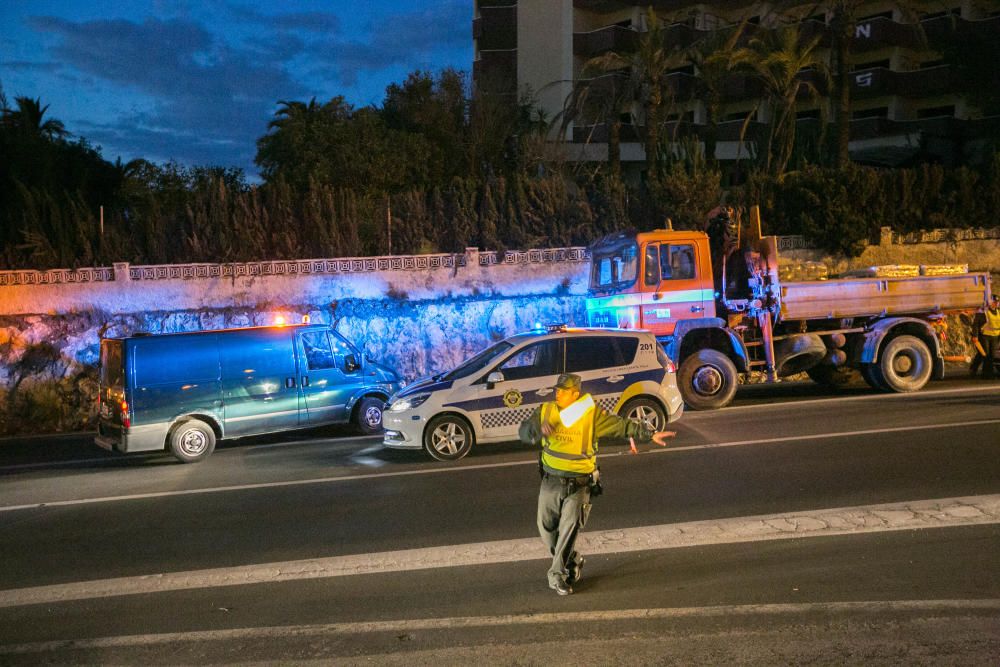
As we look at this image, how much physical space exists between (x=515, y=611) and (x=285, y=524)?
314cm

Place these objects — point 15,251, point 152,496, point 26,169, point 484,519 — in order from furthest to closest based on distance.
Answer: point 26,169 → point 15,251 → point 152,496 → point 484,519

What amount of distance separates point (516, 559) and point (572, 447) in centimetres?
138

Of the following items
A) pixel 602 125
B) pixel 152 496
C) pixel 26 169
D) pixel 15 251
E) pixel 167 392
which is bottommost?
pixel 152 496

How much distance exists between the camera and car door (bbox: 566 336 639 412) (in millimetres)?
10242

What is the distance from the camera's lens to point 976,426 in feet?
33.7

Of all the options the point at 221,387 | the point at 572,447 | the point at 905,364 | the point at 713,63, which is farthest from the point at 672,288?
the point at 713,63

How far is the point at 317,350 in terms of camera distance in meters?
12.2

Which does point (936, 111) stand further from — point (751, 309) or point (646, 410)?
point (646, 410)

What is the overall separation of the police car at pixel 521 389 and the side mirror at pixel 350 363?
7.80 ft

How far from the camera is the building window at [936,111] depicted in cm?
3588

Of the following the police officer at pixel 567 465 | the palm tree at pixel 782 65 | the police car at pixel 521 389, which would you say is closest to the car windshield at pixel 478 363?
the police car at pixel 521 389

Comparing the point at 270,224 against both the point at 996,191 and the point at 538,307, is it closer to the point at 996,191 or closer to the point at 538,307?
the point at 538,307

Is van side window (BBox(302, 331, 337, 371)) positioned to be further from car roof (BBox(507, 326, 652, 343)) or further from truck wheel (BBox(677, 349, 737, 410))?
truck wheel (BBox(677, 349, 737, 410))

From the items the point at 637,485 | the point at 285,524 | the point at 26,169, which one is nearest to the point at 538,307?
the point at 637,485
